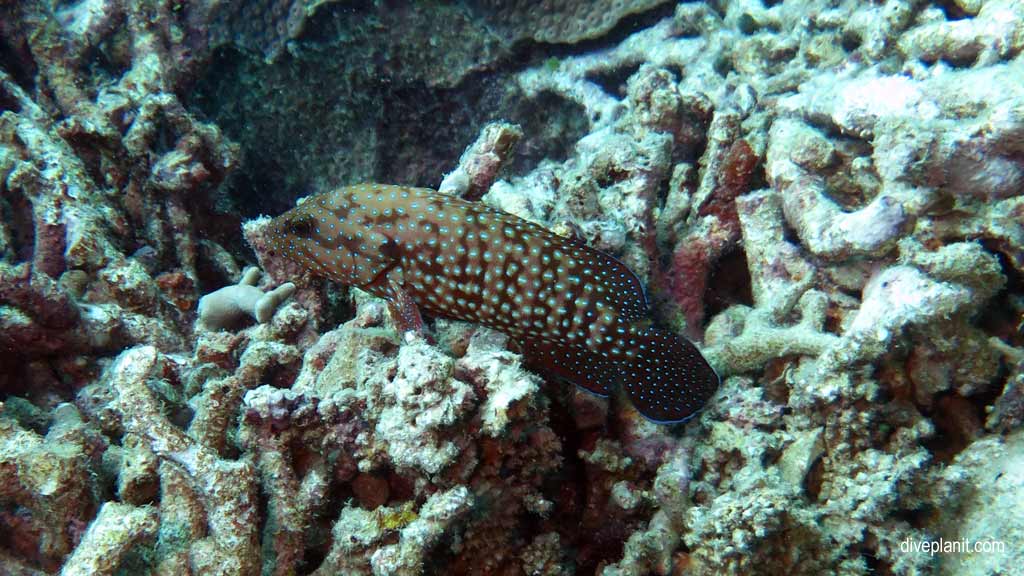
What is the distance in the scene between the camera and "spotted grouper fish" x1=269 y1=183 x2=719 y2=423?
4113 millimetres

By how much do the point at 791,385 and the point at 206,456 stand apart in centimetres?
392

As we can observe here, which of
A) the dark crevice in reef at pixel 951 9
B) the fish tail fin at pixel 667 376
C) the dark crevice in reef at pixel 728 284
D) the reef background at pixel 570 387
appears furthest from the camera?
the dark crevice in reef at pixel 728 284

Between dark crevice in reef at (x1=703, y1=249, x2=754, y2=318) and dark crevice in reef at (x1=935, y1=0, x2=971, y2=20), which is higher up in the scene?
dark crevice in reef at (x1=935, y1=0, x2=971, y2=20)

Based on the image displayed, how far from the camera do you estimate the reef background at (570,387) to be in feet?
10.9

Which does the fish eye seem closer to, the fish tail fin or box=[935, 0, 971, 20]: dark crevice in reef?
the fish tail fin

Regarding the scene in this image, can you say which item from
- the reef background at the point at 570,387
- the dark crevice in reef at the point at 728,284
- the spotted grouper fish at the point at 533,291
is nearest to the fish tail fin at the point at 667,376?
the spotted grouper fish at the point at 533,291

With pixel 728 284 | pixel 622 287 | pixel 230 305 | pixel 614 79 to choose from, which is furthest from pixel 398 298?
pixel 614 79

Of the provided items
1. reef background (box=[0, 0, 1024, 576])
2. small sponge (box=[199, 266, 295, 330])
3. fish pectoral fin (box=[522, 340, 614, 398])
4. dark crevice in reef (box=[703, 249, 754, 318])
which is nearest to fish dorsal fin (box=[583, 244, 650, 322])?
fish pectoral fin (box=[522, 340, 614, 398])

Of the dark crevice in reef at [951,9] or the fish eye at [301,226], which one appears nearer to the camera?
the fish eye at [301,226]

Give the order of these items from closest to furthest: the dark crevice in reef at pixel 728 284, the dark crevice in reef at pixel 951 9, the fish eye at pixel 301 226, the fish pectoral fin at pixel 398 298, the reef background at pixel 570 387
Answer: the reef background at pixel 570 387, the fish pectoral fin at pixel 398 298, the fish eye at pixel 301 226, the dark crevice in reef at pixel 951 9, the dark crevice in reef at pixel 728 284

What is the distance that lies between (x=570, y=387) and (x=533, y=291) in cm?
81

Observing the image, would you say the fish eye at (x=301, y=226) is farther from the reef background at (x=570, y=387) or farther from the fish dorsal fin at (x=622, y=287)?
the fish dorsal fin at (x=622, y=287)

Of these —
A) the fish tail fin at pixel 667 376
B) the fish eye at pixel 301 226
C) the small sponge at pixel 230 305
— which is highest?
the fish eye at pixel 301 226

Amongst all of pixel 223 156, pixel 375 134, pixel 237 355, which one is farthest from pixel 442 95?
pixel 237 355
